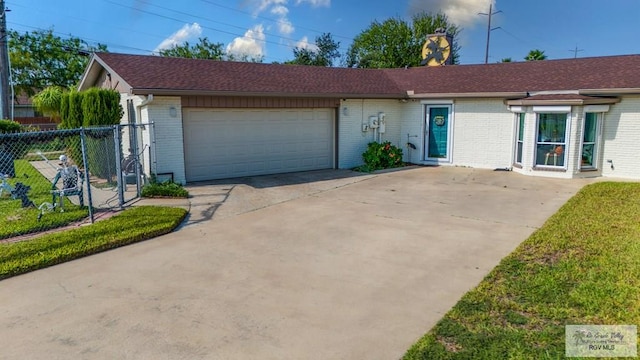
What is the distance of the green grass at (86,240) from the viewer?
584 cm

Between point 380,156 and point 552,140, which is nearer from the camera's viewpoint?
point 552,140

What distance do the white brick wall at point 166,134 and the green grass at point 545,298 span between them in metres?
8.33

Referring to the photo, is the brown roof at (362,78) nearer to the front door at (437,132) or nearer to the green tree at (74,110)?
the front door at (437,132)

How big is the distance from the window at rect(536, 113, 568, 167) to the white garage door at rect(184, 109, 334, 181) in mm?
6409

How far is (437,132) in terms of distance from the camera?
15.8m

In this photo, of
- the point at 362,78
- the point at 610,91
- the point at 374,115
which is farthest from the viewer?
the point at 362,78

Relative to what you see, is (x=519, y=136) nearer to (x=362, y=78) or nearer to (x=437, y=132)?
(x=437, y=132)

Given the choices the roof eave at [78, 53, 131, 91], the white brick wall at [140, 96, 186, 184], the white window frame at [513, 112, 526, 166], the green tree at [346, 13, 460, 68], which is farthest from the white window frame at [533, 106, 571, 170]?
the green tree at [346, 13, 460, 68]

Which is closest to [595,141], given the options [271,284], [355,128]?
[355,128]

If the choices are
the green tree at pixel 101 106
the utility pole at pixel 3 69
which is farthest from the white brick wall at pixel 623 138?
the utility pole at pixel 3 69

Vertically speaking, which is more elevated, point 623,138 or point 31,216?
point 623,138

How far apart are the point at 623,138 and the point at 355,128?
7894 millimetres

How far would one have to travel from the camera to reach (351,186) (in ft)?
38.7

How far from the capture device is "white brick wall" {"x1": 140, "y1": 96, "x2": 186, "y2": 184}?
10906 mm
